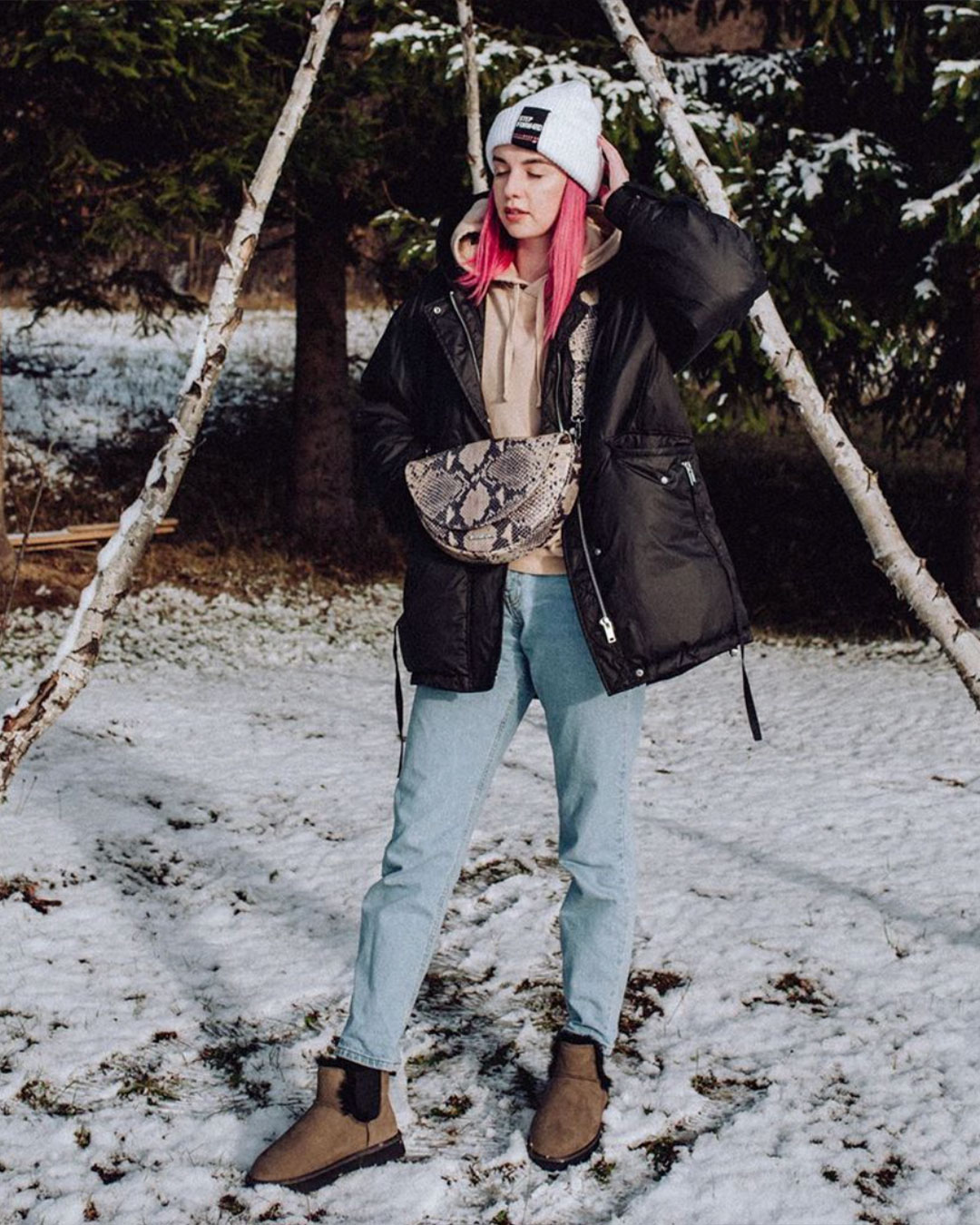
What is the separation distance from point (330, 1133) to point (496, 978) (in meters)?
1.22

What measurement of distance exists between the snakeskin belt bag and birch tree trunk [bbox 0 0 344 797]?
1.08m

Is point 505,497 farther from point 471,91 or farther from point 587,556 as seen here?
point 471,91

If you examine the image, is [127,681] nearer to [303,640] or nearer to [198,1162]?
[303,640]

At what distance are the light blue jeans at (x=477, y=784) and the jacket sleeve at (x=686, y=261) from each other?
59 cm

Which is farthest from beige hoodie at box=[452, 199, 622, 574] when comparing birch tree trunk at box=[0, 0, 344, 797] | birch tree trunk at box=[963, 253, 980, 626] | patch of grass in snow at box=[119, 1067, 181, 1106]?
birch tree trunk at box=[963, 253, 980, 626]

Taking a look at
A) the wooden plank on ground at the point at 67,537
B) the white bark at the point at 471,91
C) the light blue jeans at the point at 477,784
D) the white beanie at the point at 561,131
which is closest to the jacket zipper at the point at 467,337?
the white beanie at the point at 561,131

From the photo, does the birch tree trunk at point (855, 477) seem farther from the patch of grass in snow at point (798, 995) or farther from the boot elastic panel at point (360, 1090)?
the boot elastic panel at point (360, 1090)

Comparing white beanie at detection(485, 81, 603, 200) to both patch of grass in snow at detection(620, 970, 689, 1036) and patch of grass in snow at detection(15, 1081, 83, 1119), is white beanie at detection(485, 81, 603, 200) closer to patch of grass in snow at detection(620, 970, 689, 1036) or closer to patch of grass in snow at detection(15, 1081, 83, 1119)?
patch of grass in snow at detection(620, 970, 689, 1036)

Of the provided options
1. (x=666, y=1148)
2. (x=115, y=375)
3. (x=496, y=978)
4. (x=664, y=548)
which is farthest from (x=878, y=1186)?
(x=115, y=375)

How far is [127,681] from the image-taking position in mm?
7977

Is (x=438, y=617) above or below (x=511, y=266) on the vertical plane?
below

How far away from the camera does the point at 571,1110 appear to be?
2986 millimetres

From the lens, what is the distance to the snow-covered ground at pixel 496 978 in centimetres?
293

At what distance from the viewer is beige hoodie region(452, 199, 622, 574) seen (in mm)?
2768
